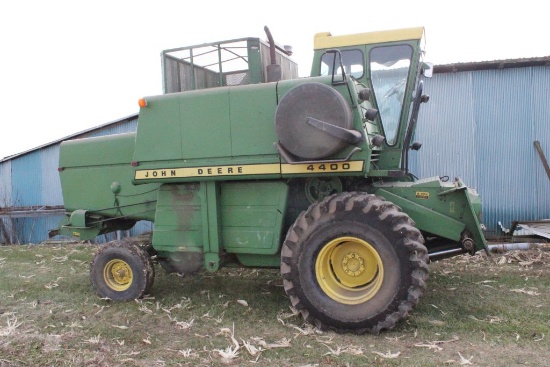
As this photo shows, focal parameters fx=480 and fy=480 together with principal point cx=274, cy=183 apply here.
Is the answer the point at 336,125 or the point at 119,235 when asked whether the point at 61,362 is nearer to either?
the point at 336,125

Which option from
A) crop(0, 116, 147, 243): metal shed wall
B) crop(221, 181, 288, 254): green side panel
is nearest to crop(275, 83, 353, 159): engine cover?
crop(221, 181, 288, 254): green side panel

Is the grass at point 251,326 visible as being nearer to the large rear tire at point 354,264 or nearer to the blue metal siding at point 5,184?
the large rear tire at point 354,264

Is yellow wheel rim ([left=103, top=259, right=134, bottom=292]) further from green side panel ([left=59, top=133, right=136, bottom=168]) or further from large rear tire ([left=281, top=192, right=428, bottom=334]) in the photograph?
large rear tire ([left=281, top=192, right=428, bottom=334])

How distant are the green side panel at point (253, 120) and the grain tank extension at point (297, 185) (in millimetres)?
14

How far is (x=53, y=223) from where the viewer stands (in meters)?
13.9

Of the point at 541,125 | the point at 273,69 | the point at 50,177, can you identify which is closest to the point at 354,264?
the point at 273,69

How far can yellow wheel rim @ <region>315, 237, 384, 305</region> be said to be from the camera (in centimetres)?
498

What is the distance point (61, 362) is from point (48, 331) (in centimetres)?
100

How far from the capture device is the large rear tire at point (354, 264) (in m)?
4.71

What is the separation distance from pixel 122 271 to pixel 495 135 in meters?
8.43

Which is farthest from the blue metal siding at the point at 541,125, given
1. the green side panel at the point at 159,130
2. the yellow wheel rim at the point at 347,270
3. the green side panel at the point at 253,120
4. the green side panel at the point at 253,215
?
the green side panel at the point at 159,130

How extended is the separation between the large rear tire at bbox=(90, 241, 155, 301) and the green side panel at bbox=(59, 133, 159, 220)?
71 centimetres

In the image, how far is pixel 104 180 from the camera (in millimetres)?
6977

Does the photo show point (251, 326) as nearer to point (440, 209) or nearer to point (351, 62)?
point (440, 209)
